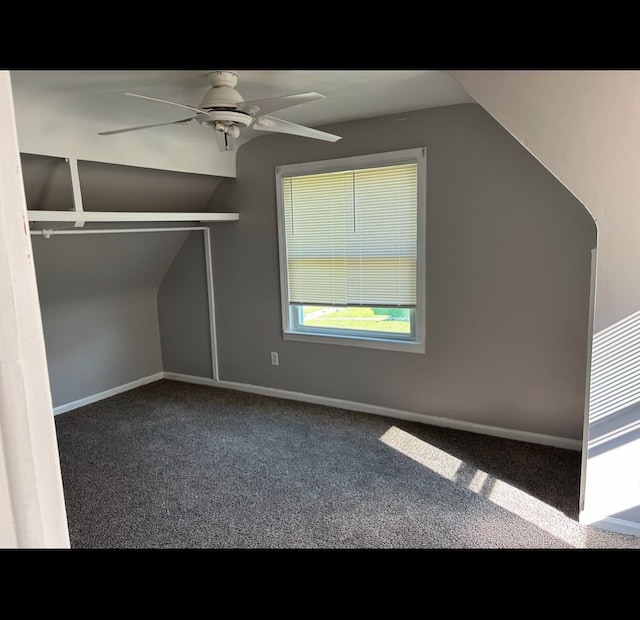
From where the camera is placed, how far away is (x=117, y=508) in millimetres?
2742

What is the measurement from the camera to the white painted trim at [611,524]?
2.34 meters

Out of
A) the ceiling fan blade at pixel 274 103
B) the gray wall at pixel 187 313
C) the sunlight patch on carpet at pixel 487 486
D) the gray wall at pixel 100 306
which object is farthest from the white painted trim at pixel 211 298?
the ceiling fan blade at pixel 274 103

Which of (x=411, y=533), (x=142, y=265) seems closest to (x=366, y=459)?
(x=411, y=533)

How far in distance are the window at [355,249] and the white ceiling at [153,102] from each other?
1.52 feet

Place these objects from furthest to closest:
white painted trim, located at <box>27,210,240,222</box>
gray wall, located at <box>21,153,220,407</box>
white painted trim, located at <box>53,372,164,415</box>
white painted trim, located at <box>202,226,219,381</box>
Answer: white painted trim, located at <box>202,226,219,381</box>
white painted trim, located at <box>53,372,164,415</box>
gray wall, located at <box>21,153,220,407</box>
white painted trim, located at <box>27,210,240,222</box>

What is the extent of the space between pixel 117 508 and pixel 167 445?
822mm

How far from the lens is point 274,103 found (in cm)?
229

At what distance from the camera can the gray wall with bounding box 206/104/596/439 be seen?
123 inches

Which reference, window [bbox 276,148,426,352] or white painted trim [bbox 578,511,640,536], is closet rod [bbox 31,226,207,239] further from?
white painted trim [bbox 578,511,640,536]

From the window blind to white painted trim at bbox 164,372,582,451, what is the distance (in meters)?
0.87

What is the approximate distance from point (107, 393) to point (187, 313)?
42.7 inches

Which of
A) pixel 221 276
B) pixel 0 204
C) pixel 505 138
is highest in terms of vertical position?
pixel 505 138

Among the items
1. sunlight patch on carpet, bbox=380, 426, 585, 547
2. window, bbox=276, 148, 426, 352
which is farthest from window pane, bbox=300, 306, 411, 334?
sunlight patch on carpet, bbox=380, 426, 585, 547
